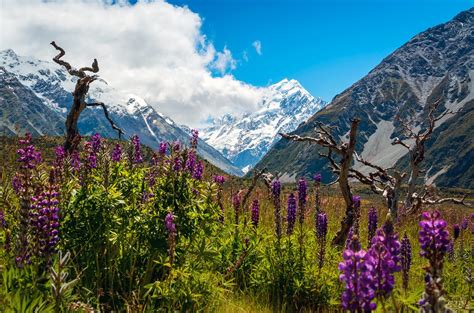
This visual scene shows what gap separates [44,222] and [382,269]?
2.87m

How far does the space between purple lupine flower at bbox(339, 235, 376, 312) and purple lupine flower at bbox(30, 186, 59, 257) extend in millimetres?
2514

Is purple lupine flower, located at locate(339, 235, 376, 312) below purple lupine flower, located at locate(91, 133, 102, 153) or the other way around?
below

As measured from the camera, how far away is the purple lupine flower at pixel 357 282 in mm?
2764

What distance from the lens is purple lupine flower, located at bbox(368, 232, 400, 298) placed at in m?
2.90

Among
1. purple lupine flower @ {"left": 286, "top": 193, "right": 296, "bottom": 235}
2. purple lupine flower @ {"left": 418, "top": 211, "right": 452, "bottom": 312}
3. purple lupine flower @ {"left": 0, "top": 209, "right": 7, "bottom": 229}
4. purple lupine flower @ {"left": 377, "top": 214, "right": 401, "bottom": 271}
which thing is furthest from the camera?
purple lupine flower @ {"left": 286, "top": 193, "right": 296, "bottom": 235}

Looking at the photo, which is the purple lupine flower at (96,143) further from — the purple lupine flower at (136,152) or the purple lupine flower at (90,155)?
the purple lupine flower at (136,152)

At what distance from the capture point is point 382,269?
2916 millimetres

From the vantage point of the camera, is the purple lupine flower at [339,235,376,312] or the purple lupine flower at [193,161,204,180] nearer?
the purple lupine flower at [339,235,376,312]

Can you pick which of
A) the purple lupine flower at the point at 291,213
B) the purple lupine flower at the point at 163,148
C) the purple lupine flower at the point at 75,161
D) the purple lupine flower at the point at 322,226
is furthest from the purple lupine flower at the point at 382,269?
the purple lupine flower at the point at 75,161

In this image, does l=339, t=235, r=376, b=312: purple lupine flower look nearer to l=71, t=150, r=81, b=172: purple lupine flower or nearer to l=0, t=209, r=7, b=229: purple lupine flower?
l=0, t=209, r=7, b=229: purple lupine flower

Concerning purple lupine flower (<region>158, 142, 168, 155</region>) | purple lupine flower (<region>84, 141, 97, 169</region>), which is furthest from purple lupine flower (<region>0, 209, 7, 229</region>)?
purple lupine flower (<region>158, 142, 168, 155</region>)

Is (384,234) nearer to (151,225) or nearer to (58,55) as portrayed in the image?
(151,225)

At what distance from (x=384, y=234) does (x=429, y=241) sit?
31 centimetres

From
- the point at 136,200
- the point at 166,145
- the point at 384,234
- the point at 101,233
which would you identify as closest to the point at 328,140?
the point at 166,145
